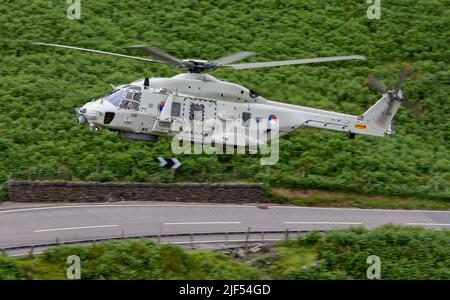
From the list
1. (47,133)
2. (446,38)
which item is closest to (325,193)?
(47,133)

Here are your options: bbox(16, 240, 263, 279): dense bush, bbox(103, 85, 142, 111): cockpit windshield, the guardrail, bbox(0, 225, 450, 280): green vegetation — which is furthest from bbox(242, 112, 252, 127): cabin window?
bbox(16, 240, 263, 279): dense bush

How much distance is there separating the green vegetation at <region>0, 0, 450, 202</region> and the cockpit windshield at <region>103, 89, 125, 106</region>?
4530 millimetres

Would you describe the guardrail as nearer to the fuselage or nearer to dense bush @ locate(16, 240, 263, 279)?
dense bush @ locate(16, 240, 263, 279)

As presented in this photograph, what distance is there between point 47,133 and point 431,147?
18898mm

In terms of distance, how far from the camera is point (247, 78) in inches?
1839

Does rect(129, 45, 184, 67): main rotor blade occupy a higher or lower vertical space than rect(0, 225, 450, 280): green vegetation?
higher

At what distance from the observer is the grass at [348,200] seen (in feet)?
125

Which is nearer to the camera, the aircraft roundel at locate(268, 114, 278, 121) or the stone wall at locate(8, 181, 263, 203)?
the aircraft roundel at locate(268, 114, 278, 121)

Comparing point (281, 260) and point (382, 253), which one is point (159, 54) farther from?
point (382, 253)

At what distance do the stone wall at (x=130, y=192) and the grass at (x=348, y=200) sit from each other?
139cm

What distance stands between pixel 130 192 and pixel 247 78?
12.8 meters

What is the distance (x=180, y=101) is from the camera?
34.2 meters

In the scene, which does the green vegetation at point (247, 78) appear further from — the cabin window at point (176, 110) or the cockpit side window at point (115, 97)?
the cockpit side window at point (115, 97)

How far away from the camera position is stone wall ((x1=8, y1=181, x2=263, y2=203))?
35812 millimetres
